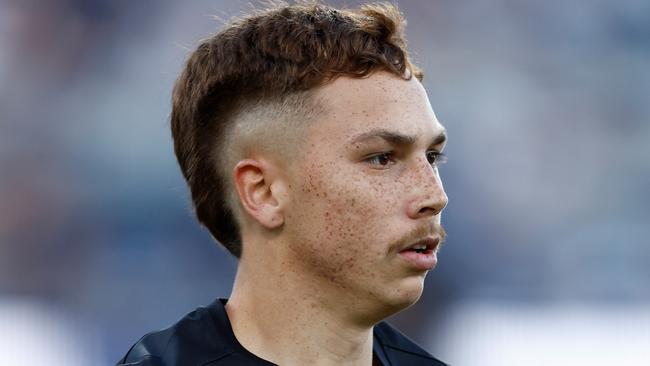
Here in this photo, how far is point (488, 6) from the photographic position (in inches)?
272

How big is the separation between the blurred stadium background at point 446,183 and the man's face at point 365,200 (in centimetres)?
336

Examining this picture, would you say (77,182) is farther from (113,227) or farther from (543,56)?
(543,56)

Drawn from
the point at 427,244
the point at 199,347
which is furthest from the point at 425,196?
the point at 199,347

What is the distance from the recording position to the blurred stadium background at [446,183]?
5.77 metres

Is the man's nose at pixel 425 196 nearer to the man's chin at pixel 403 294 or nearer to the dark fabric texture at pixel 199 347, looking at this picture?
the man's chin at pixel 403 294

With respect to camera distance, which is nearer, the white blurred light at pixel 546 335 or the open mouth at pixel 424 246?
the open mouth at pixel 424 246

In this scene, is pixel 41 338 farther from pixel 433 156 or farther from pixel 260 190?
pixel 433 156

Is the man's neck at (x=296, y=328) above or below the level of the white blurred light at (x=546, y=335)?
below

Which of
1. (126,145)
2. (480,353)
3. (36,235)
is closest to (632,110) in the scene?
(480,353)

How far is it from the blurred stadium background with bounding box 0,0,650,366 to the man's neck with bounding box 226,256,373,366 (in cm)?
326

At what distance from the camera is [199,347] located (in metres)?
2.34

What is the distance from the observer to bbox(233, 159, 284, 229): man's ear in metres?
2.32

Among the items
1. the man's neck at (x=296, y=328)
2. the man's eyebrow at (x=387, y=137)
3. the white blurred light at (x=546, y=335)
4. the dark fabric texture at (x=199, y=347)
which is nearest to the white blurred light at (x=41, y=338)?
the white blurred light at (x=546, y=335)

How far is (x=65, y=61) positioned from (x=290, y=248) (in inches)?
181
